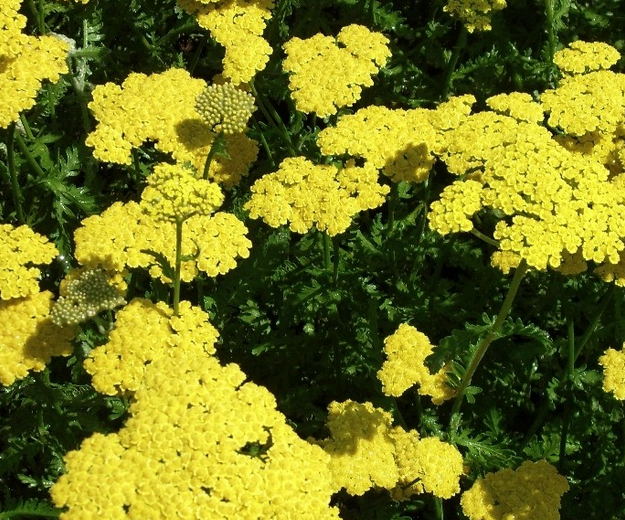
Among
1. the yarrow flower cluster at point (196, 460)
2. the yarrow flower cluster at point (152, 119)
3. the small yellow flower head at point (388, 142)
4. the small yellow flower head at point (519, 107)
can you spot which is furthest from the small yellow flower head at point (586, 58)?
the yarrow flower cluster at point (196, 460)

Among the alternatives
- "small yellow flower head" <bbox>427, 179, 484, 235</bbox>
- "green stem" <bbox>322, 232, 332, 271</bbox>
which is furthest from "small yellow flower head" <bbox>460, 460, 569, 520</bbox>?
"green stem" <bbox>322, 232, 332, 271</bbox>

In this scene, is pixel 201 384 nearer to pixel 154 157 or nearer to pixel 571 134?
pixel 571 134

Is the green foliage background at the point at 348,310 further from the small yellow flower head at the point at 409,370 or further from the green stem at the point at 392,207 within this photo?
the small yellow flower head at the point at 409,370

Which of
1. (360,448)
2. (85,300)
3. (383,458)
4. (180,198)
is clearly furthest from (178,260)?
(383,458)

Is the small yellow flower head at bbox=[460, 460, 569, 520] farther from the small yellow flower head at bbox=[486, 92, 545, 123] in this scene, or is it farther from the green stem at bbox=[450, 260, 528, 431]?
the small yellow flower head at bbox=[486, 92, 545, 123]

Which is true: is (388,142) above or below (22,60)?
below

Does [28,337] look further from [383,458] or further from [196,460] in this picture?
[383,458]
